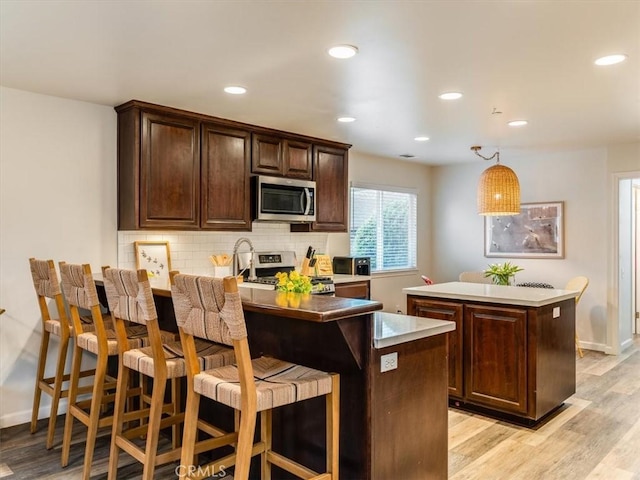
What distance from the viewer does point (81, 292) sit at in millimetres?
2777

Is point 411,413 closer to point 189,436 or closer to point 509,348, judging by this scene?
point 189,436

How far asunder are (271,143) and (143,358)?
113 inches

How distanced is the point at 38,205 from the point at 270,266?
2.20m

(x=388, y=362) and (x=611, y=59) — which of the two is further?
(x=611, y=59)

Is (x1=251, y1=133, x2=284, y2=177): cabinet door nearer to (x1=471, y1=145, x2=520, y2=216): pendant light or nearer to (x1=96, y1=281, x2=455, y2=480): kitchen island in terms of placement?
(x1=471, y1=145, x2=520, y2=216): pendant light

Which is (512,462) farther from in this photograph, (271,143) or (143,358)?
(271,143)

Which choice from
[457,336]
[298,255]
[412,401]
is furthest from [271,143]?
[412,401]

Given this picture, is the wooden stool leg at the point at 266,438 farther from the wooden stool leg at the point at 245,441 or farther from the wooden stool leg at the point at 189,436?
the wooden stool leg at the point at 245,441

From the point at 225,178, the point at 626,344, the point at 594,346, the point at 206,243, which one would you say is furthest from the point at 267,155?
the point at 626,344

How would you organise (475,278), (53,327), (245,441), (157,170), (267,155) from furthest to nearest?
(475,278) → (267,155) → (157,170) → (53,327) → (245,441)

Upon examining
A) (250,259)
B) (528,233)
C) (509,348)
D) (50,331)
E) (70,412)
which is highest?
(528,233)

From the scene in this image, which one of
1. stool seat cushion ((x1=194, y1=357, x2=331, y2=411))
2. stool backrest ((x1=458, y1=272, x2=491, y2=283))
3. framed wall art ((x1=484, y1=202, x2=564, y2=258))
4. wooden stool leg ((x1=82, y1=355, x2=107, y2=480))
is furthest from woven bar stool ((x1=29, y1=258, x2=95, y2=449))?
framed wall art ((x1=484, y1=202, x2=564, y2=258))

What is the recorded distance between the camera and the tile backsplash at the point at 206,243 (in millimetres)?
4055

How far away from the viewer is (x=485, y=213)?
14.1ft
